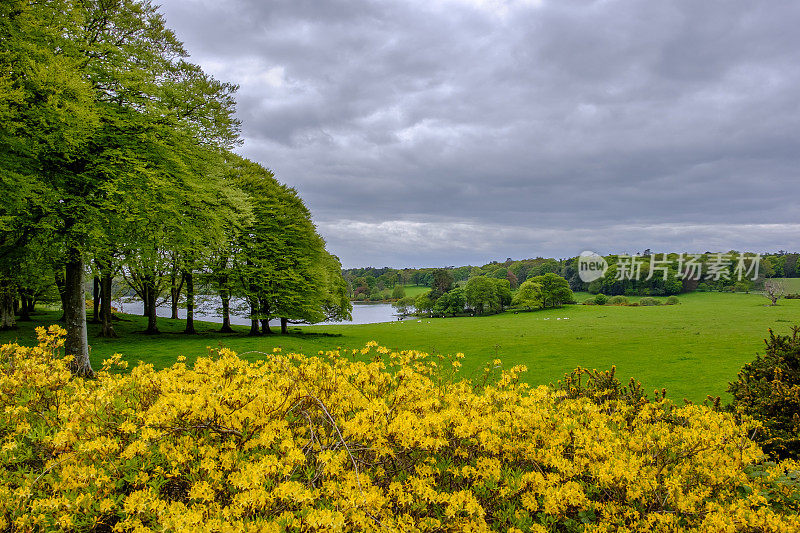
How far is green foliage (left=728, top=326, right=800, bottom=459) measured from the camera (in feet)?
17.4

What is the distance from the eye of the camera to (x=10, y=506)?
2.20m

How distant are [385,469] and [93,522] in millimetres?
1746

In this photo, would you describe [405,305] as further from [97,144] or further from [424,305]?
[97,144]

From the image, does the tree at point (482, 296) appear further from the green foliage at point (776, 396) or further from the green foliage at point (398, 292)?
the green foliage at point (776, 396)

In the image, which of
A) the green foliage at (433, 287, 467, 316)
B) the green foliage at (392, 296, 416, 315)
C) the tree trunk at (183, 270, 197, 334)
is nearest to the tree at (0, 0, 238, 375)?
the tree trunk at (183, 270, 197, 334)

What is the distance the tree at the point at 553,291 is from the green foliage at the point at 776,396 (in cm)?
6787

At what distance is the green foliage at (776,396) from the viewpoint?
5305mm

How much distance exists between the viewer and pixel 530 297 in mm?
70812

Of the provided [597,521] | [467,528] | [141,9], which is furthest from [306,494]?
[141,9]

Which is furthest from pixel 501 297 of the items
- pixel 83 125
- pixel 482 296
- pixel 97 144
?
pixel 83 125

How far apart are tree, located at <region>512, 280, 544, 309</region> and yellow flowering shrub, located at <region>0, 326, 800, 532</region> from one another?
68.9 m

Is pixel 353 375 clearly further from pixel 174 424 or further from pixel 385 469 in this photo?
pixel 174 424

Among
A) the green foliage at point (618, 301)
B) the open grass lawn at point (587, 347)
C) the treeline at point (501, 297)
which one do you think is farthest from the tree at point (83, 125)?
the green foliage at point (618, 301)

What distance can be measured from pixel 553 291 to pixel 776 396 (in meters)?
69.8
